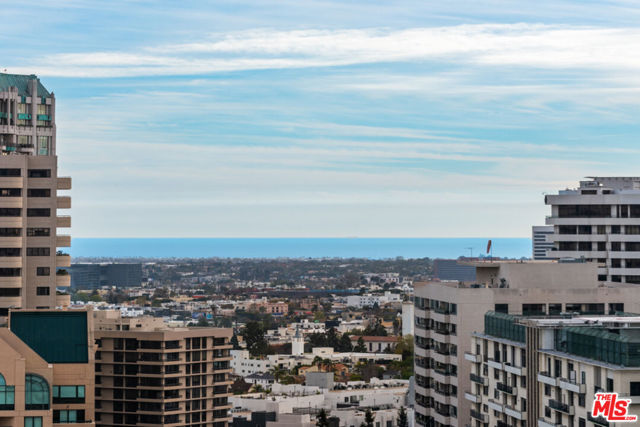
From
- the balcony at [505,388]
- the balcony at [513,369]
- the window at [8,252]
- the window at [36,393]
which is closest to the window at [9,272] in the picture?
the window at [8,252]

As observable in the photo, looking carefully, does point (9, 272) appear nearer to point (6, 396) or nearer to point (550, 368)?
point (6, 396)

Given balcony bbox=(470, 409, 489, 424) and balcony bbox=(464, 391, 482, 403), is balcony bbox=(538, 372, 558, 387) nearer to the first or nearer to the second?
balcony bbox=(470, 409, 489, 424)

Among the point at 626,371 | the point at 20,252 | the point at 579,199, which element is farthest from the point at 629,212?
the point at 626,371

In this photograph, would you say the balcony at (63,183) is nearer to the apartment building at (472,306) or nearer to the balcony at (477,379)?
the apartment building at (472,306)

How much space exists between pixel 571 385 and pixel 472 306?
27085 mm

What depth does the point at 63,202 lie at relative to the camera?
129 meters

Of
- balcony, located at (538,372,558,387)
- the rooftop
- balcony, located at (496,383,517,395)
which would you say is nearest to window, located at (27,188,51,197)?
the rooftop

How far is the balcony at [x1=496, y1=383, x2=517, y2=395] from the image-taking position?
87.2m

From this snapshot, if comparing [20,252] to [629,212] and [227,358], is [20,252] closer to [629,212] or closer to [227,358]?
[227,358]

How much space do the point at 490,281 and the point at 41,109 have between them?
62.5 metres

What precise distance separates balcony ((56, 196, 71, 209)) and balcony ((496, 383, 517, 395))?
182ft

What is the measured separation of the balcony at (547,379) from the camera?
7938cm

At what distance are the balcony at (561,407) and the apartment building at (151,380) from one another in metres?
59.9

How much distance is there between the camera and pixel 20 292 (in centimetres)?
12656
